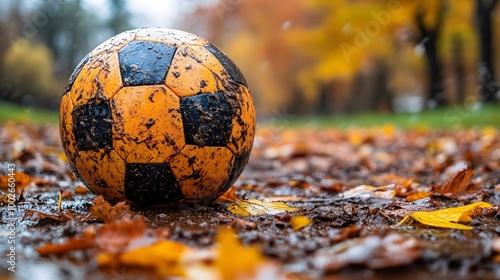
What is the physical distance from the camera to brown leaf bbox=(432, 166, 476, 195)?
2965 mm

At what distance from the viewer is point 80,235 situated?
1.90m

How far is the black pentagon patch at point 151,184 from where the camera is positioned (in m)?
2.33

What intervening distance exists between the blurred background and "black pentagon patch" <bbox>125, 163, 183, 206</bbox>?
457 inches

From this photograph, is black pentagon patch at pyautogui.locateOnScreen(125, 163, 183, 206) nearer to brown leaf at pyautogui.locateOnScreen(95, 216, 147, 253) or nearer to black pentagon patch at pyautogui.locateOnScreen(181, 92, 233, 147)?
black pentagon patch at pyautogui.locateOnScreen(181, 92, 233, 147)

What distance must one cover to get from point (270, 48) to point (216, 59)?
70.8ft

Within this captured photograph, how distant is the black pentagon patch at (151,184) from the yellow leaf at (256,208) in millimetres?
291

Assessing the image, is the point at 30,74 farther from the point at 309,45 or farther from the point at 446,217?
the point at 446,217

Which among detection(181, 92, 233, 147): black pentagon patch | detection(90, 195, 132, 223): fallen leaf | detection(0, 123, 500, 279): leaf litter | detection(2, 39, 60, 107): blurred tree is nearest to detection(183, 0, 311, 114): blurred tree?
detection(2, 39, 60, 107): blurred tree

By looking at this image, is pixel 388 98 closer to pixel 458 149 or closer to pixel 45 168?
pixel 458 149

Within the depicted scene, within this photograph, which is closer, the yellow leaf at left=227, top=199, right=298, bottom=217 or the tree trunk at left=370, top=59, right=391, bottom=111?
the yellow leaf at left=227, top=199, right=298, bottom=217

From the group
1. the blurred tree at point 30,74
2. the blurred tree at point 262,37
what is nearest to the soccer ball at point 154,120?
the blurred tree at point 30,74

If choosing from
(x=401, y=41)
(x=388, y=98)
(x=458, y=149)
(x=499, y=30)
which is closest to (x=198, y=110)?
(x=458, y=149)

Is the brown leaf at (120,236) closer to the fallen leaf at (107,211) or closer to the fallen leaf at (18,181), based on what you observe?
the fallen leaf at (107,211)

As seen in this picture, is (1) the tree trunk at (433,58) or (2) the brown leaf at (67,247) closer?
(2) the brown leaf at (67,247)
